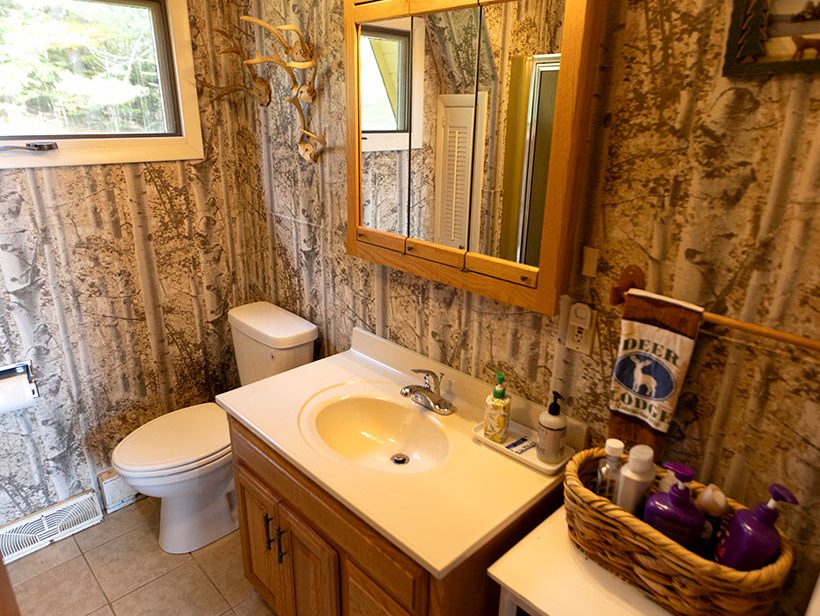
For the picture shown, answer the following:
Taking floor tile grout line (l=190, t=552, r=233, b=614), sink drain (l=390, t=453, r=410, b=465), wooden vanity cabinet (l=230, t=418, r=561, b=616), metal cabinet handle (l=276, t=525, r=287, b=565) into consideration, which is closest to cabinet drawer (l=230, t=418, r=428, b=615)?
wooden vanity cabinet (l=230, t=418, r=561, b=616)

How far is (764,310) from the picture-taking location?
3.07 feet

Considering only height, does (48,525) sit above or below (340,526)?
below

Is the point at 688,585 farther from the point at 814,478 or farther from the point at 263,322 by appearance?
the point at 263,322

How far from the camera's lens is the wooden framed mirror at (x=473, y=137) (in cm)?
108

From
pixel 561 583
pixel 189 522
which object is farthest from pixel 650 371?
pixel 189 522

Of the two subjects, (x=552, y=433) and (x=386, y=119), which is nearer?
(x=552, y=433)

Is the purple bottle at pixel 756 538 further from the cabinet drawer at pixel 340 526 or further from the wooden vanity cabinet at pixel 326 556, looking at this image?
the cabinet drawer at pixel 340 526

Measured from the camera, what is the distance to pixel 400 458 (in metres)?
1.48

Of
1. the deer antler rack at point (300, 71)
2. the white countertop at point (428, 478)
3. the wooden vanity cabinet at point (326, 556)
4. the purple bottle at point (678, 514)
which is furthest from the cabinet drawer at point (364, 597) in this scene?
the deer antler rack at point (300, 71)

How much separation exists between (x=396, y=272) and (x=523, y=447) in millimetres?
652

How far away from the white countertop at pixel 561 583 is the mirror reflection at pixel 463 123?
60cm

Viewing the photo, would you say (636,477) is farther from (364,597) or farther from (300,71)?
(300,71)

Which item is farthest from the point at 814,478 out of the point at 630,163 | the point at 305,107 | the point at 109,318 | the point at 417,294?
the point at 109,318

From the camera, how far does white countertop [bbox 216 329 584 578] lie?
1.05 m
